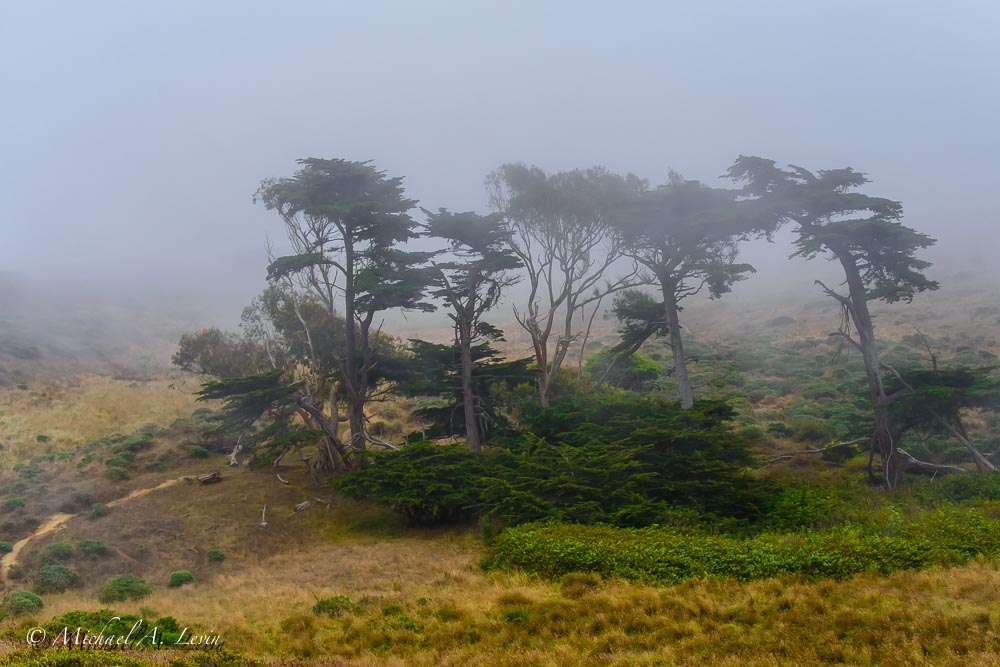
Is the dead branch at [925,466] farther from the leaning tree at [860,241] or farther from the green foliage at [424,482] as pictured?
the green foliage at [424,482]

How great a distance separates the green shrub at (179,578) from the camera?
1466 cm

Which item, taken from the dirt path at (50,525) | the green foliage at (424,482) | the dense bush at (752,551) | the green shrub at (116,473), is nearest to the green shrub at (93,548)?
the dirt path at (50,525)

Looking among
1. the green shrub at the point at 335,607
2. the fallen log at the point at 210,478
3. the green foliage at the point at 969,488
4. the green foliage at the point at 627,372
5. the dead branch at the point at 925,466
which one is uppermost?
the green foliage at the point at 627,372

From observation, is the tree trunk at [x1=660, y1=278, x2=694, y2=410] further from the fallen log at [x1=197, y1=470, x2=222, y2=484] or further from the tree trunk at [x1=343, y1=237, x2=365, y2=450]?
the fallen log at [x1=197, y1=470, x2=222, y2=484]

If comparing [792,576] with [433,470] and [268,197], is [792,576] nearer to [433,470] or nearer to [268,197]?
[433,470]

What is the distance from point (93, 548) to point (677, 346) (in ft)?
66.8

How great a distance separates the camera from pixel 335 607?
11.2 meters

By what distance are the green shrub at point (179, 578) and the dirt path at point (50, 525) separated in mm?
3871

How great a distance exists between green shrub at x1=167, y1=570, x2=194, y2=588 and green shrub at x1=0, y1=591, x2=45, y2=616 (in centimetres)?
259

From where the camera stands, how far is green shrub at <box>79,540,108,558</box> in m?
16.3

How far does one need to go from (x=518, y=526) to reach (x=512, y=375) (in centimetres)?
922

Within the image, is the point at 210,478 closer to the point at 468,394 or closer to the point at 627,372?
the point at 468,394

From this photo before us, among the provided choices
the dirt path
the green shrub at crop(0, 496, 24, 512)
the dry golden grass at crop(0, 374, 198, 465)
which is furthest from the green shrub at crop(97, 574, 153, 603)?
the dry golden grass at crop(0, 374, 198, 465)

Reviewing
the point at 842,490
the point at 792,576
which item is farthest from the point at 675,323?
the point at 792,576
